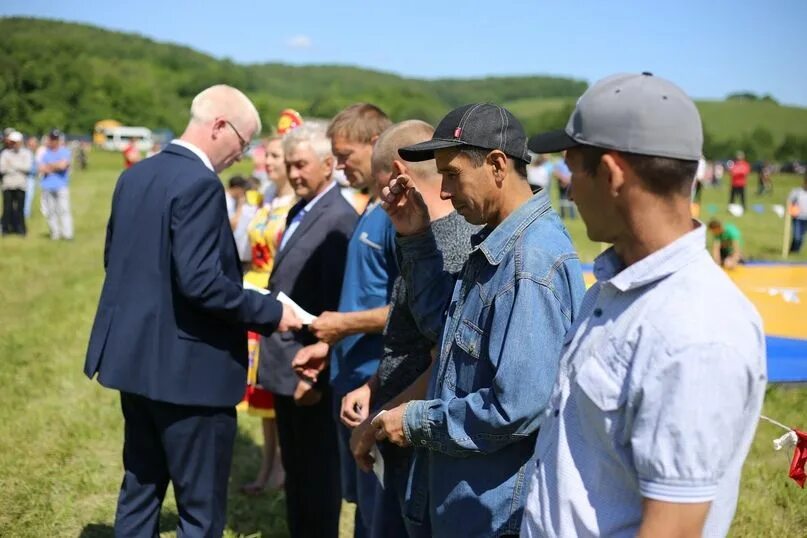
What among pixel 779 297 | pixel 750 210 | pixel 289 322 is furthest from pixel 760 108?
pixel 289 322

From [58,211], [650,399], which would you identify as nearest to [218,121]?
[650,399]

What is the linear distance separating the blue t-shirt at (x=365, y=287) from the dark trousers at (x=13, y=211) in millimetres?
14798

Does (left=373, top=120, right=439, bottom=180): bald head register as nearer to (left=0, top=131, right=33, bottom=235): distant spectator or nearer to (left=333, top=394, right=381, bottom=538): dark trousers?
(left=333, top=394, right=381, bottom=538): dark trousers

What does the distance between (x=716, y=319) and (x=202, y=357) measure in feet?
7.21

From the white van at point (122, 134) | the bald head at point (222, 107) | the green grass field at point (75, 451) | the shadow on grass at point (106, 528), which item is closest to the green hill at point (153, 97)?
the white van at point (122, 134)

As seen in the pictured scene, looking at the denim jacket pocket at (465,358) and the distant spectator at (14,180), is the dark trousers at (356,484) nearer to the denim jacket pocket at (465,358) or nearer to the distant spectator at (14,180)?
the denim jacket pocket at (465,358)

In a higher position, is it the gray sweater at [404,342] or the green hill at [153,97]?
the gray sweater at [404,342]

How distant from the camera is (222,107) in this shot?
3254 millimetres

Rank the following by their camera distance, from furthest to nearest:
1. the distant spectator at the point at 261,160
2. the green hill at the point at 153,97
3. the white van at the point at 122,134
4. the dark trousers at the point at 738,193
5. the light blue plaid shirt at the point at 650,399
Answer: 1. the white van at the point at 122,134
2. the green hill at the point at 153,97
3. the dark trousers at the point at 738,193
4. the distant spectator at the point at 261,160
5. the light blue plaid shirt at the point at 650,399

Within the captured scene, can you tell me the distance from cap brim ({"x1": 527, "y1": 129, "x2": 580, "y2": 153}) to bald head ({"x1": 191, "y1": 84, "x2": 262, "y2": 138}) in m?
1.64

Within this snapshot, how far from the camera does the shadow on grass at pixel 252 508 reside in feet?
15.6

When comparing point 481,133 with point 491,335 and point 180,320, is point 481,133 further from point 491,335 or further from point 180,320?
point 180,320

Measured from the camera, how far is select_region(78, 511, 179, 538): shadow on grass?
451 cm

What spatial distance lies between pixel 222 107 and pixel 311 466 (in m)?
1.82
